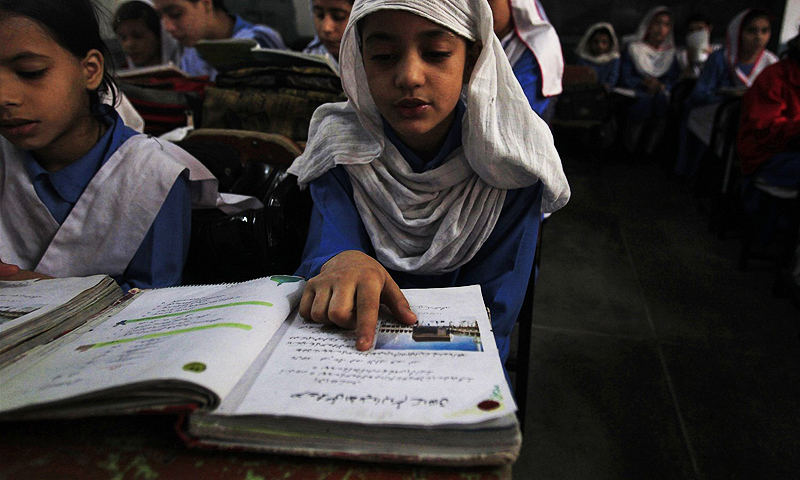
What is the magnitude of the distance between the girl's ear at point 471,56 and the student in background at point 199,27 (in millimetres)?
1923

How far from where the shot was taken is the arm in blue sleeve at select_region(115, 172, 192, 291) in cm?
95

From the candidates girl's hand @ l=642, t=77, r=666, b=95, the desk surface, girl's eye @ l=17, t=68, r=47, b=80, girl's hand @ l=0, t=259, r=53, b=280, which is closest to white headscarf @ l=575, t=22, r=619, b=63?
girl's hand @ l=642, t=77, r=666, b=95

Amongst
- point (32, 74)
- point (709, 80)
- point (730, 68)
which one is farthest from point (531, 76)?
point (730, 68)

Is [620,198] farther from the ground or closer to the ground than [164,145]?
closer to the ground

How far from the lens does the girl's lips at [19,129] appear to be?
0.85 metres

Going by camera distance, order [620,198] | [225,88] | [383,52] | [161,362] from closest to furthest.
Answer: [161,362], [383,52], [225,88], [620,198]

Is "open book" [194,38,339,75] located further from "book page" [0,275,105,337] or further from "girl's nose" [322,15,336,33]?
"book page" [0,275,105,337]

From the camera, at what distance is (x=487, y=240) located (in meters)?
0.93

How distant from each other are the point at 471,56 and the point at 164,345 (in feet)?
2.23

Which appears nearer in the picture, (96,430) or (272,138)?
(96,430)

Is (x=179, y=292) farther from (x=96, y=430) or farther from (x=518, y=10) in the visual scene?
(x=518, y=10)

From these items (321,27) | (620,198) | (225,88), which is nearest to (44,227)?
(225,88)

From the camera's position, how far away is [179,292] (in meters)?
0.66

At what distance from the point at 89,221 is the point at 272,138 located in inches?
18.9
